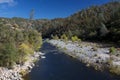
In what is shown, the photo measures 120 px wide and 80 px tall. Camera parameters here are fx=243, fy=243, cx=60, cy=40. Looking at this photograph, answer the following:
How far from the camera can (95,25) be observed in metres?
170

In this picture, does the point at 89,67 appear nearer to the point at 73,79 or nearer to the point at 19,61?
the point at 73,79

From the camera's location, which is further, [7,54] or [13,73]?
[7,54]

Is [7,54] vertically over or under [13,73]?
over

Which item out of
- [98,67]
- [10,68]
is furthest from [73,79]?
[10,68]

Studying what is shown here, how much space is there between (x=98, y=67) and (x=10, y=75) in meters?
20.2

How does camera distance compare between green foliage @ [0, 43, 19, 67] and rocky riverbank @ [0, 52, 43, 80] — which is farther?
green foliage @ [0, 43, 19, 67]

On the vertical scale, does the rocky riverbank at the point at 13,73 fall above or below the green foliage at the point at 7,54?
below

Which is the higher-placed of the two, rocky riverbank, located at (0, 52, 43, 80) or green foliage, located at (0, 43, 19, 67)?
green foliage, located at (0, 43, 19, 67)

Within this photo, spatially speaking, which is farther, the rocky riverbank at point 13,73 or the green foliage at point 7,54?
the green foliage at point 7,54

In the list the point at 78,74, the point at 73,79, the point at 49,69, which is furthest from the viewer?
the point at 49,69

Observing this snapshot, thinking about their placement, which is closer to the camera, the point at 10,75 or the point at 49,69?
the point at 10,75

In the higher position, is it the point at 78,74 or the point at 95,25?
the point at 95,25

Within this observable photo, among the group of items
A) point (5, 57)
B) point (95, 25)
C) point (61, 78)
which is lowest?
point (61, 78)

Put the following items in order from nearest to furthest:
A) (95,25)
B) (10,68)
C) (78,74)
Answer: (78,74) < (10,68) < (95,25)
